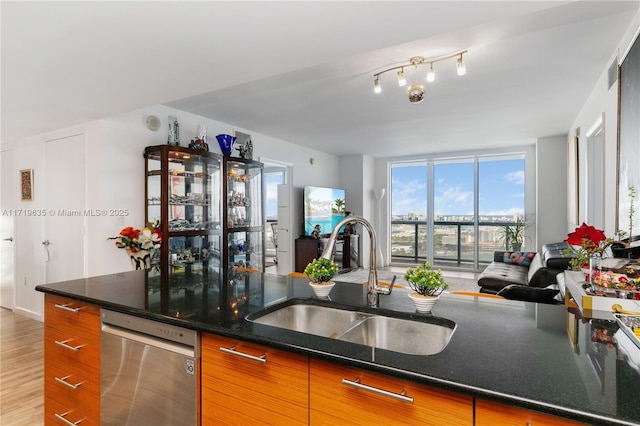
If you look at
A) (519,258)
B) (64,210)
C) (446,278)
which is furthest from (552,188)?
(64,210)

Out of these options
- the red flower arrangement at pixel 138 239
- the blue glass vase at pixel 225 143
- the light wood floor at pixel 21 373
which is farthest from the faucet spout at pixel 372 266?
the blue glass vase at pixel 225 143

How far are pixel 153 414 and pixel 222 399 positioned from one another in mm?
423

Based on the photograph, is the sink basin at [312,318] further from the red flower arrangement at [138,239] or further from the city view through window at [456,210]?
the city view through window at [456,210]

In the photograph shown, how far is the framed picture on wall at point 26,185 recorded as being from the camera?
4.21 metres

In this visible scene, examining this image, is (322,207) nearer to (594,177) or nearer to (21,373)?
(594,177)

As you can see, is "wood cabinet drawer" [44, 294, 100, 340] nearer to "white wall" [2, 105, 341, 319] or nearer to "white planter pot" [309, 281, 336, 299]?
"white planter pot" [309, 281, 336, 299]

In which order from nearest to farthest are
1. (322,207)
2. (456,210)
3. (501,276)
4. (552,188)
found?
(501,276)
(552,188)
(322,207)
(456,210)

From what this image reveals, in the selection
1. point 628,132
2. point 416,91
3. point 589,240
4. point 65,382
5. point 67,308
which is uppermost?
point 416,91

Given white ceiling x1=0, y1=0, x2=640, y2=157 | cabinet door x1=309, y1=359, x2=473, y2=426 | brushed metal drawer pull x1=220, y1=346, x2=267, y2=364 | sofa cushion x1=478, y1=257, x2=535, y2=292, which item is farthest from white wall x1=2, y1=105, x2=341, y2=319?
sofa cushion x1=478, y1=257, x2=535, y2=292

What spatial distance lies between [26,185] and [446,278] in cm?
641

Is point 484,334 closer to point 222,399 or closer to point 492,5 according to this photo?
point 222,399

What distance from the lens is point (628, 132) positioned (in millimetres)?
2107

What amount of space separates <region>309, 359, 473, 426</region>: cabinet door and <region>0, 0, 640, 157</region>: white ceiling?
1403 mm

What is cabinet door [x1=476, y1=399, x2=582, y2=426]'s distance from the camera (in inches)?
30.7
